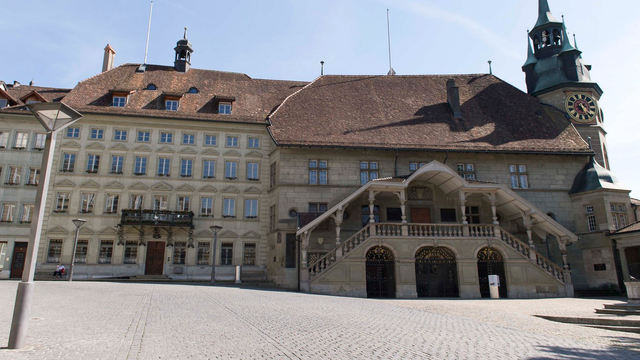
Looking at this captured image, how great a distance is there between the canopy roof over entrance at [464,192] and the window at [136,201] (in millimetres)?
13275

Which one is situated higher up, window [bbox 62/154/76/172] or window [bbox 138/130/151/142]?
window [bbox 138/130/151/142]

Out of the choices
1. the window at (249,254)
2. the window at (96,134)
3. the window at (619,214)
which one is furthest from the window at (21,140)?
the window at (619,214)

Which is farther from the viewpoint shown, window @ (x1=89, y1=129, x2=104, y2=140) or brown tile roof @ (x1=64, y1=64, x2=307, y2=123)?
brown tile roof @ (x1=64, y1=64, x2=307, y2=123)

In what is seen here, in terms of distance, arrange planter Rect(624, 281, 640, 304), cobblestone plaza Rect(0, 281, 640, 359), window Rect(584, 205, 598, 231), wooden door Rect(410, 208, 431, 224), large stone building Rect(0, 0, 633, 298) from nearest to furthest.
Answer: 1. cobblestone plaza Rect(0, 281, 640, 359)
2. planter Rect(624, 281, 640, 304)
3. large stone building Rect(0, 0, 633, 298)
4. window Rect(584, 205, 598, 231)
5. wooden door Rect(410, 208, 431, 224)

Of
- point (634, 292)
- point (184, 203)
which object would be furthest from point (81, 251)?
point (634, 292)

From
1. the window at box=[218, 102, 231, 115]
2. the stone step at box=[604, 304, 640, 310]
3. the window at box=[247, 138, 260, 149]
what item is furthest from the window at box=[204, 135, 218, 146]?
the stone step at box=[604, 304, 640, 310]

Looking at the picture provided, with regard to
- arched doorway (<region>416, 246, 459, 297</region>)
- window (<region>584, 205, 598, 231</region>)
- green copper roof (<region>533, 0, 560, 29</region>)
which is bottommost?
arched doorway (<region>416, 246, 459, 297</region>)

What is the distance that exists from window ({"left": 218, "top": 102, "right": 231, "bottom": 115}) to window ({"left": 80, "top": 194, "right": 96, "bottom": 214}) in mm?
10967

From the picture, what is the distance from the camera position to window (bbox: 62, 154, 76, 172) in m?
31.9

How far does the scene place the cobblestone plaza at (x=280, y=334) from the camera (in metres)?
7.83

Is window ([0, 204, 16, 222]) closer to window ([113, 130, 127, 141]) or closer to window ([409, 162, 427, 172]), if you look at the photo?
window ([113, 130, 127, 141])

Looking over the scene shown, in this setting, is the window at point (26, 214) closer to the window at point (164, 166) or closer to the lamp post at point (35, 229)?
the window at point (164, 166)

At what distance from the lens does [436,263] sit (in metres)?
25.8

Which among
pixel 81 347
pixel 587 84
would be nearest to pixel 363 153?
pixel 587 84
